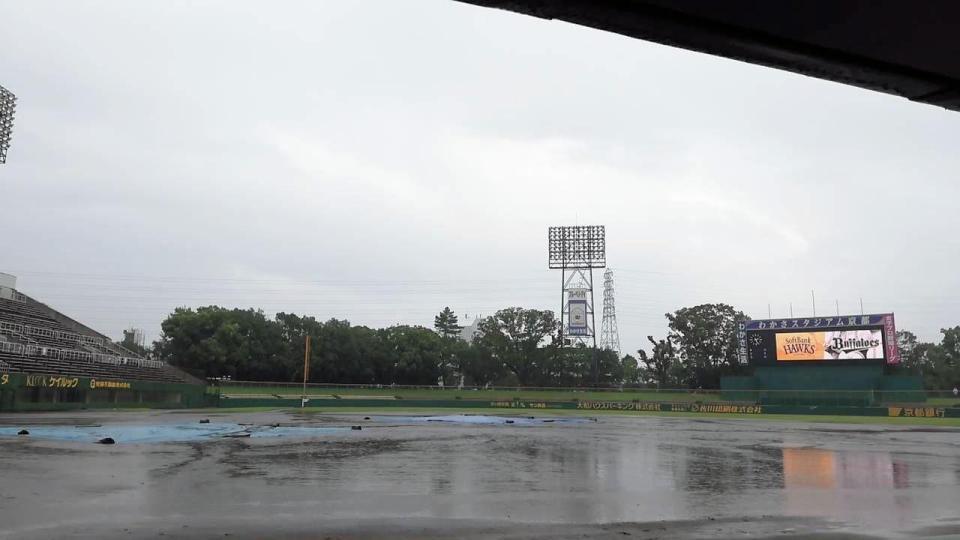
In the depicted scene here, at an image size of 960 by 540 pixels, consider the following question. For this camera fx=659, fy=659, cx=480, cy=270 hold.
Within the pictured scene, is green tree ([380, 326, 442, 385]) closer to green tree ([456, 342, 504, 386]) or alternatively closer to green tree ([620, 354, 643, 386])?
green tree ([456, 342, 504, 386])

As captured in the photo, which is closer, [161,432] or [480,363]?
[161,432]

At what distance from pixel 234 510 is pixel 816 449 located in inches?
805

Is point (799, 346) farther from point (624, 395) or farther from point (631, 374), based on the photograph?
point (631, 374)

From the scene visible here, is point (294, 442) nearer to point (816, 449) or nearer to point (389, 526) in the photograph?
point (389, 526)

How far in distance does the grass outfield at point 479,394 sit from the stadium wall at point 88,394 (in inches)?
339

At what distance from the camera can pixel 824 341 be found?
201 ft

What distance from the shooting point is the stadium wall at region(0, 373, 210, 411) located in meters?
40.5

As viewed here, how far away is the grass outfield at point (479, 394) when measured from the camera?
67188mm

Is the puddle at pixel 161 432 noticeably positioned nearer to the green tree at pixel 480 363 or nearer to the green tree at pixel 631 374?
the green tree at pixel 480 363

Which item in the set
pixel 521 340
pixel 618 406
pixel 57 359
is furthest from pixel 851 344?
pixel 57 359

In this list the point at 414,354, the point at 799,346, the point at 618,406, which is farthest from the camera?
the point at 414,354

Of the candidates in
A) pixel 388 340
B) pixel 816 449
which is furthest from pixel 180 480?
pixel 388 340

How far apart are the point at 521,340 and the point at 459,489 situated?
3639 inches

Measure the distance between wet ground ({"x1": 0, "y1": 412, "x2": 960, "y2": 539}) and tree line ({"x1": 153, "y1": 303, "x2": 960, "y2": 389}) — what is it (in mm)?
64911
